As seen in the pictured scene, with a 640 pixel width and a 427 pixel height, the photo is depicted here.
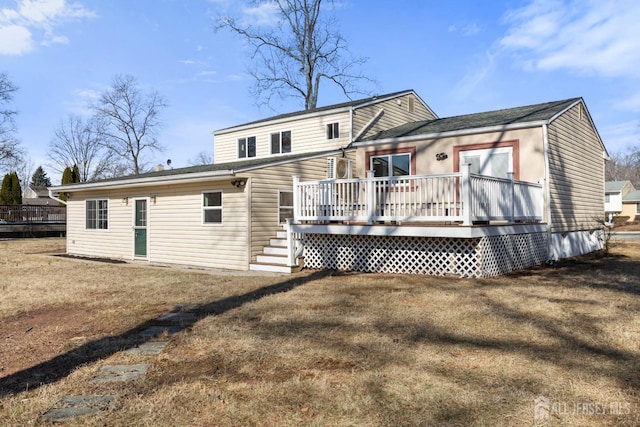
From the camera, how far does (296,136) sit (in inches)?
642

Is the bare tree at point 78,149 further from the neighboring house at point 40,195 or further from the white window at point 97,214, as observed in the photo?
the white window at point 97,214

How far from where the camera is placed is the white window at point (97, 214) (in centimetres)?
1537

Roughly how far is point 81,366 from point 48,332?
1662 millimetres

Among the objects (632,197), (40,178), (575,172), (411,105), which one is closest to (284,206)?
(411,105)

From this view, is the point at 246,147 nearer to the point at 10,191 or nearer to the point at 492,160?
the point at 492,160

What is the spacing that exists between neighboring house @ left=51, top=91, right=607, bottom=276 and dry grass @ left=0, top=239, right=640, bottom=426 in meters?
1.68

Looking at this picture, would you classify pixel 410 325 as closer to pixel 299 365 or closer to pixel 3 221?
pixel 299 365

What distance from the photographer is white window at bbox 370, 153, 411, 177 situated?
13.3 metres

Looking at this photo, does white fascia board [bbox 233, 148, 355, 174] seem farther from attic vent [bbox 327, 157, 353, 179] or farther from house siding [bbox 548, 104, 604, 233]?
house siding [bbox 548, 104, 604, 233]

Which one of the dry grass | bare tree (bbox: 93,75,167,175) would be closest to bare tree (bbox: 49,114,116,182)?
bare tree (bbox: 93,75,167,175)

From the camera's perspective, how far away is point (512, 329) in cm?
497

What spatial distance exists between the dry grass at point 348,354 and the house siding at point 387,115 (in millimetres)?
8299

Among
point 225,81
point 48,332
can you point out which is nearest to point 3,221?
point 225,81

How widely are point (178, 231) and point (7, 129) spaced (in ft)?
105
